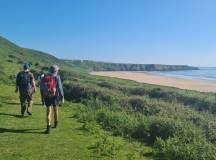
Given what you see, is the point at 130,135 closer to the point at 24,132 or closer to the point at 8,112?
the point at 24,132

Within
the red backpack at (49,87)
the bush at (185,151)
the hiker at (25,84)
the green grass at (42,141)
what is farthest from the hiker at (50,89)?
the bush at (185,151)

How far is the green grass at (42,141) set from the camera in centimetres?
1095

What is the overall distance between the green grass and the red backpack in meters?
1.38

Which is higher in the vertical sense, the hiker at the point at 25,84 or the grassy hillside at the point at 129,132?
the hiker at the point at 25,84

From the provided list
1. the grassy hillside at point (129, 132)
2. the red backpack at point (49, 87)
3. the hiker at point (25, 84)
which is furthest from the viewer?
the hiker at point (25, 84)

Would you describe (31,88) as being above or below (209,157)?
above

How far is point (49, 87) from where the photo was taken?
1323 cm

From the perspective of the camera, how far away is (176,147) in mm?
12258

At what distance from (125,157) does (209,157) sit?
8.11 feet

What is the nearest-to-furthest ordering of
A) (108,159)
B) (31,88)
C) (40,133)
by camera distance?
1. (108,159)
2. (40,133)
3. (31,88)

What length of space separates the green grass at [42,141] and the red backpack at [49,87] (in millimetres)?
1376

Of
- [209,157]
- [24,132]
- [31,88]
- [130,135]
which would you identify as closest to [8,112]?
[31,88]

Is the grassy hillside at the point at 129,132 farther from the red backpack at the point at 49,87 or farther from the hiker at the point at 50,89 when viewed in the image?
the red backpack at the point at 49,87

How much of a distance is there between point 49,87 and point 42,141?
1936 millimetres
